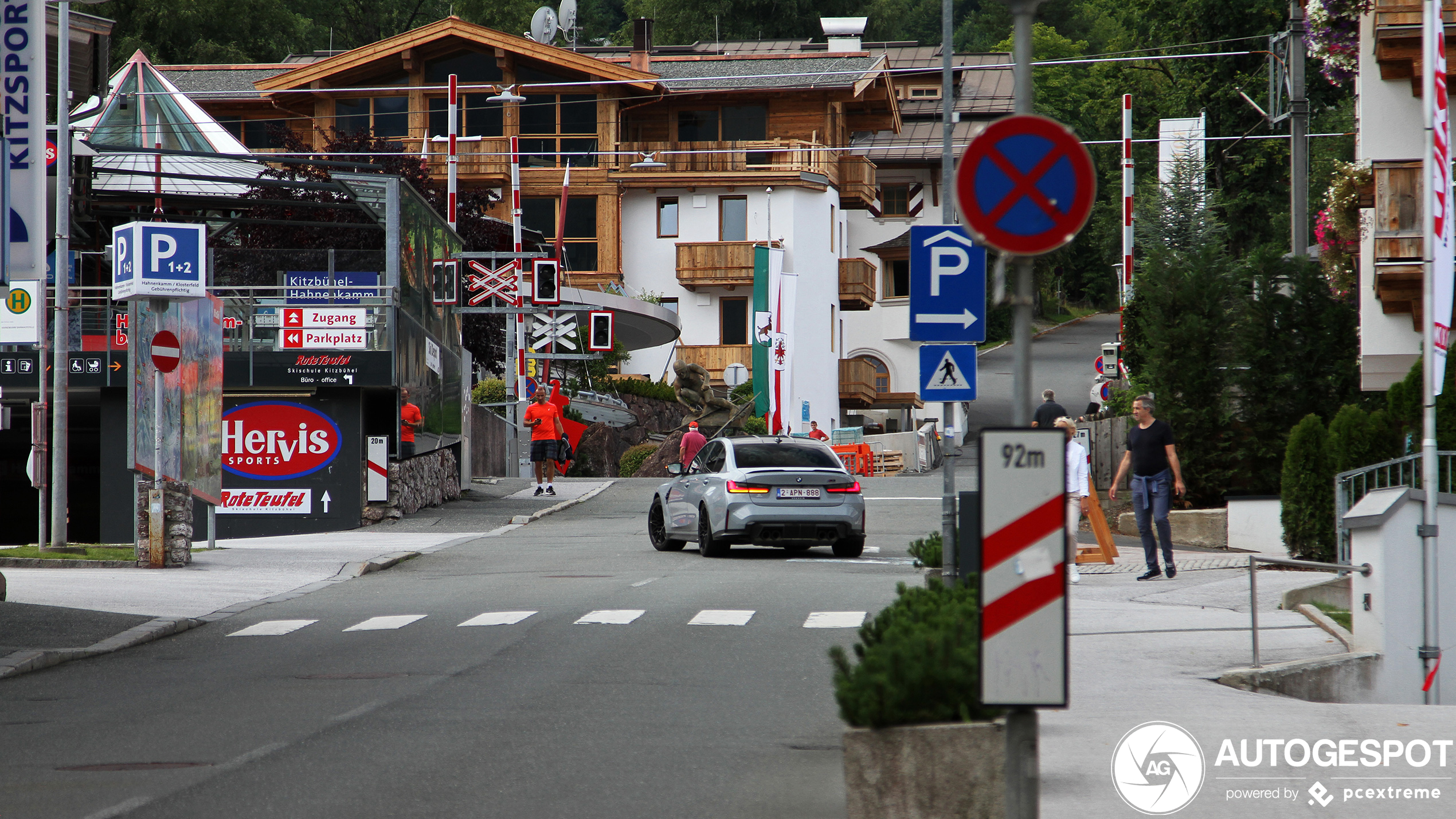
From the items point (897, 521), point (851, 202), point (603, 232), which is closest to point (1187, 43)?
point (851, 202)

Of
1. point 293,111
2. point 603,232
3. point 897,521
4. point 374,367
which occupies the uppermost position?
point 293,111

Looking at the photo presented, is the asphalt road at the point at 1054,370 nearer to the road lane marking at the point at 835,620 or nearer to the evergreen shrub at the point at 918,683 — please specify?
the road lane marking at the point at 835,620

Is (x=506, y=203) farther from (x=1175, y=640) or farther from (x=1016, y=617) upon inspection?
(x=1016, y=617)

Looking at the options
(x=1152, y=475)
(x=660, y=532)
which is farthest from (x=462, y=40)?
(x=1152, y=475)

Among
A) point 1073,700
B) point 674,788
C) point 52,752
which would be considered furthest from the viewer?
point 1073,700

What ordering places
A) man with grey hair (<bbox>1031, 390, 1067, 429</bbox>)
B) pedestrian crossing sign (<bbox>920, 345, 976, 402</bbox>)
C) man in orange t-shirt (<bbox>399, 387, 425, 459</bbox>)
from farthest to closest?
man in orange t-shirt (<bbox>399, 387, 425, 459</bbox>)
man with grey hair (<bbox>1031, 390, 1067, 429</bbox>)
pedestrian crossing sign (<bbox>920, 345, 976, 402</bbox>)

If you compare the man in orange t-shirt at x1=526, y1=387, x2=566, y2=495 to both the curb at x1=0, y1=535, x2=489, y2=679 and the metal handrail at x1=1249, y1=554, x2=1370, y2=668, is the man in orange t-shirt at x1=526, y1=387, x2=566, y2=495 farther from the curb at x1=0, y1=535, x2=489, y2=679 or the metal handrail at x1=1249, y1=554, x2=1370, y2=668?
the metal handrail at x1=1249, y1=554, x2=1370, y2=668

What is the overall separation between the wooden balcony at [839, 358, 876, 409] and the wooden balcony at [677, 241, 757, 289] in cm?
753

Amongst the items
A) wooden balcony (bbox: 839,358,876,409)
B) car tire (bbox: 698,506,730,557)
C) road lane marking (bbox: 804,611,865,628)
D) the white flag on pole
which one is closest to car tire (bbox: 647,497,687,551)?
car tire (bbox: 698,506,730,557)

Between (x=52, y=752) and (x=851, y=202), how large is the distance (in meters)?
57.0

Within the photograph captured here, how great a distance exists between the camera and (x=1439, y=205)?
11.8m

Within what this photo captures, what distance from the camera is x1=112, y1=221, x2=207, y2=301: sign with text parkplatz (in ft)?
61.7

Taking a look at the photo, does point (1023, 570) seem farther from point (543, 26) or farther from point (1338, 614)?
point (543, 26)

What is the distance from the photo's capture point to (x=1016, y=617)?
5504 mm
